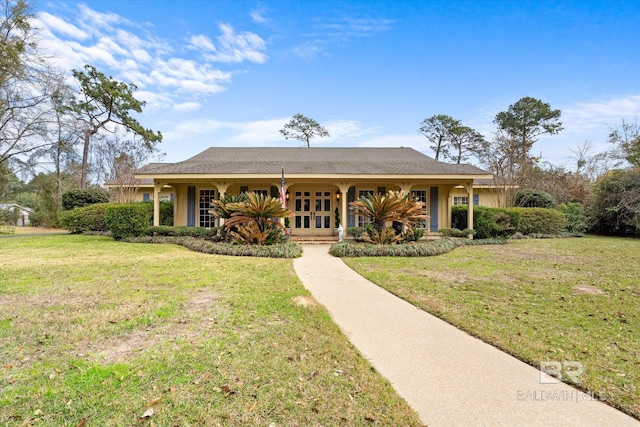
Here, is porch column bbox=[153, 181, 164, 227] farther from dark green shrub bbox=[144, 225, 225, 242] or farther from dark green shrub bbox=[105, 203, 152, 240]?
dark green shrub bbox=[105, 203, 152, 240]

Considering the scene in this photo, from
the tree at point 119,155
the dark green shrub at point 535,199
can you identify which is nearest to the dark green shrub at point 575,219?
the dark green shrub at point 535,199

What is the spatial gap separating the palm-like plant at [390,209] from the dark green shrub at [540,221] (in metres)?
7.22

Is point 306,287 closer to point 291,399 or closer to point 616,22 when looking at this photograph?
point 291,399

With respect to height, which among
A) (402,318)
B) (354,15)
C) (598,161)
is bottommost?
(402,318)

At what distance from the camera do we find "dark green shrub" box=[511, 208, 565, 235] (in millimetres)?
14531

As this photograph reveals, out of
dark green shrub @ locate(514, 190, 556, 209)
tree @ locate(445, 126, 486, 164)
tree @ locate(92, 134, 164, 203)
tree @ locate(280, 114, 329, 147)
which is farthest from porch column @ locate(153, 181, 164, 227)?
tree @ locate(445, 126, 486, 164)

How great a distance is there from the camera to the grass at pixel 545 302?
2842 millimetres

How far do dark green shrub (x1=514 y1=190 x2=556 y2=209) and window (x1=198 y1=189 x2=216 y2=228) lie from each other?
17274 mm

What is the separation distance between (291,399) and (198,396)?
0.70 metres

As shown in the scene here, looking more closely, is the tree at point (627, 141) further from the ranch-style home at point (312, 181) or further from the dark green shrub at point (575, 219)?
the ranch-style home at point (312, 181)

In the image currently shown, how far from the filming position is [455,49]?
44.7 ft

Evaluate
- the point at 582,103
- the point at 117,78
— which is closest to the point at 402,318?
the point at 582,103

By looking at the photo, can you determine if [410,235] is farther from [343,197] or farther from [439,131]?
[439,131]

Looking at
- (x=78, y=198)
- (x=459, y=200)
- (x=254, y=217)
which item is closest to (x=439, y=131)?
(x=459, y=200)
